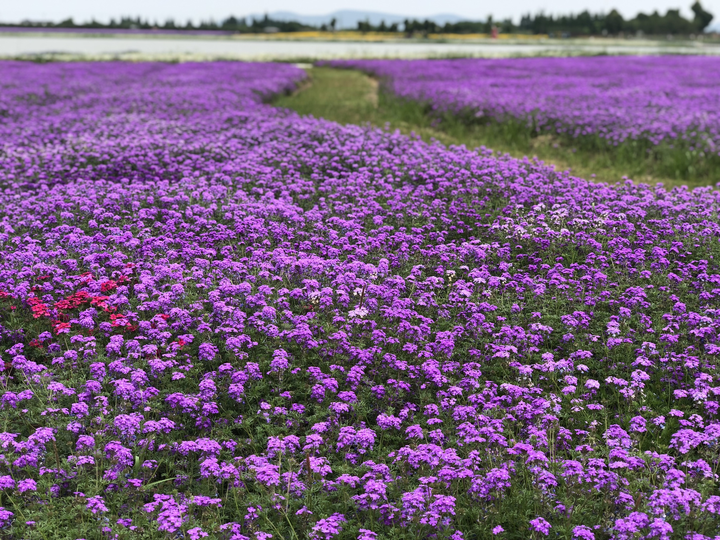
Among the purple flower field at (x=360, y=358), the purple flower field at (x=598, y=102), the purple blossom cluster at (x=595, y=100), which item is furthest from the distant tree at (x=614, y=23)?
the purple flower field at (x=360, y=358)

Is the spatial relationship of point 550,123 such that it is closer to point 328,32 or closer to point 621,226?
point 621,226

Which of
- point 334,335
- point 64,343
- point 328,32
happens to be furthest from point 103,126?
point 328,32

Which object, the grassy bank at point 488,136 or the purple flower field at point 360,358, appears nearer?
the purple flower field at point 360,358

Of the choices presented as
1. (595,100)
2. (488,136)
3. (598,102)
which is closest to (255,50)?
(595,100)

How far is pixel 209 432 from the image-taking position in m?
4.90

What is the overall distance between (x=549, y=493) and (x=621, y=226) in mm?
4935

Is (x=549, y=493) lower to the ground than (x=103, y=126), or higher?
lower

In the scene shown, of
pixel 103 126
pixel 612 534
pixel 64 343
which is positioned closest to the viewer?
pixel 612 534

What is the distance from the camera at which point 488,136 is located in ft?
57.3

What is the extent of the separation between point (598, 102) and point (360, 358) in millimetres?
16987

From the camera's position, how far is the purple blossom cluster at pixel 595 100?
1525cm

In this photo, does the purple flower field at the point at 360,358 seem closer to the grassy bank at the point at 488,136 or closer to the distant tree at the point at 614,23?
the grassy bank at the point at 488,136

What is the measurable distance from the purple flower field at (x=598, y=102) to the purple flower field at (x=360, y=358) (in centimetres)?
632

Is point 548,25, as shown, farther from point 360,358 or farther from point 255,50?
point 360,358
